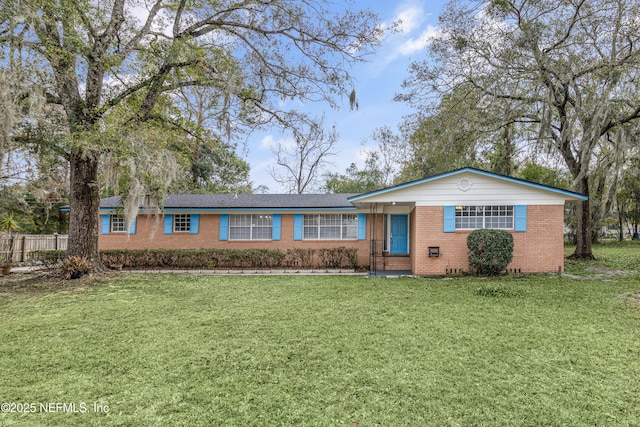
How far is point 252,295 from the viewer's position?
26.5ft

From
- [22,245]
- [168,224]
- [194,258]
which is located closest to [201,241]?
[194,258]

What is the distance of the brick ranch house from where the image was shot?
1063 cm

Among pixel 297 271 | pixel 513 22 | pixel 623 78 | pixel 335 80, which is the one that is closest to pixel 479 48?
pixel 513 22

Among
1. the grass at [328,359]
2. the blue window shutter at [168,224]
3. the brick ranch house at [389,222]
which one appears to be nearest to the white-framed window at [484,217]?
the brick ranch house at [389,222]

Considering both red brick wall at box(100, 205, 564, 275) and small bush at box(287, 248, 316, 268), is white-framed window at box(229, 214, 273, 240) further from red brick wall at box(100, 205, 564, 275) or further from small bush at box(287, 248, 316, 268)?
red brick wall at box(100, 205, 564, 275)

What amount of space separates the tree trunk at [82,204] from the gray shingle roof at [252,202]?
313cm

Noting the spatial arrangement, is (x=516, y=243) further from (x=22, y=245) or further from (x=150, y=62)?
(x=22, y=245)

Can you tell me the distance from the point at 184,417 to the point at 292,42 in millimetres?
11500

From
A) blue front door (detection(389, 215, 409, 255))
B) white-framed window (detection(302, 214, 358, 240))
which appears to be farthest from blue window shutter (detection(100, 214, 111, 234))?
blue front door (detection(389, 215, 409, 255))

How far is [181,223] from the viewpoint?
14.8 metres

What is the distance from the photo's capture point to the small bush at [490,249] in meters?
10.1

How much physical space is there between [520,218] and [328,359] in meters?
9.07

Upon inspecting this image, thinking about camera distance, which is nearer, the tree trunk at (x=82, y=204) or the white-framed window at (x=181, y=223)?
the tree trunk at (x=82, y=204)

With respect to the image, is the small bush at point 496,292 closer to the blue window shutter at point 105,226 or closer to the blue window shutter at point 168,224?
the blue window shutter at point 168,224
